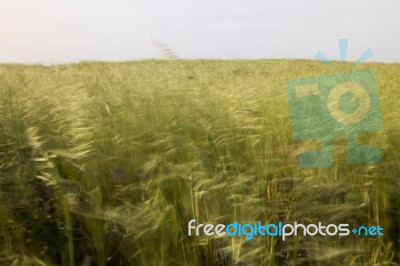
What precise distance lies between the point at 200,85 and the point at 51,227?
1.05 m

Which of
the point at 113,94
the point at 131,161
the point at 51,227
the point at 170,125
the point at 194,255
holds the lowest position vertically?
the point at 194,255

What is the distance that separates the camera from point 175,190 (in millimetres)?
1524

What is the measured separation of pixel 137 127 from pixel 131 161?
229 millimetres

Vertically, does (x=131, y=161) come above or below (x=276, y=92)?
below

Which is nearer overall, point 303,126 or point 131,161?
point 131,161

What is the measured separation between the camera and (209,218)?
4.70 ft

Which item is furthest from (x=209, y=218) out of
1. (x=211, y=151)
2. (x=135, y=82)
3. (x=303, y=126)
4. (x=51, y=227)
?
(x=135, y=82)

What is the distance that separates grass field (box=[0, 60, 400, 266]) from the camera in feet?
4.62

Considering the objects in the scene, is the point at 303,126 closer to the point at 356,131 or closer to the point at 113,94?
the point at 356,131

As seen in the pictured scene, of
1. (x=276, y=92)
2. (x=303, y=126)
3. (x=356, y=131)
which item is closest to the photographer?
(x=356, y=131)

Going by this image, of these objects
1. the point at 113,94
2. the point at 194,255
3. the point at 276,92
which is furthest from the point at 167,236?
the point at 276,92

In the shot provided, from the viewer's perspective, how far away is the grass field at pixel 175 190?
1.41 meters

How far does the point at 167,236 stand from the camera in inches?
55.2

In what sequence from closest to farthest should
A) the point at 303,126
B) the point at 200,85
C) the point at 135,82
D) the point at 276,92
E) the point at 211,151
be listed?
the point at 211,151 → the point at 303,126 → the point at 200,85 → the point at 135,82 → the point at 276,92
